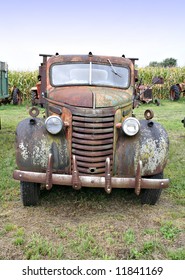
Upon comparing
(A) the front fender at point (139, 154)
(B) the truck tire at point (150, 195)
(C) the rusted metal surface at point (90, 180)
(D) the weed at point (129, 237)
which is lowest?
(D) the weed at point (129, 237)

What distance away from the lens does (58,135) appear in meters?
4.57

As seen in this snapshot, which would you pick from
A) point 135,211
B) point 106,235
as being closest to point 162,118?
point 135,211

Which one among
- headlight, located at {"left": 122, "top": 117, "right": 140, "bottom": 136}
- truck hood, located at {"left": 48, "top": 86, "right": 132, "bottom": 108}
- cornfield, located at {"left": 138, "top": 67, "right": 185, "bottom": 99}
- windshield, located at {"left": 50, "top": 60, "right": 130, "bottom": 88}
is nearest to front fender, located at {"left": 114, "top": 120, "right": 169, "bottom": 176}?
headlight, located at {"left": 122, "top": 117, "right": 140, "bottom": 136}

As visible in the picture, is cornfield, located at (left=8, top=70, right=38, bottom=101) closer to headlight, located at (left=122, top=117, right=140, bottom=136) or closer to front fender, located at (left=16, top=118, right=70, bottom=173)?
front fender, located at (left=16, top=118, right=70, bottom=173)

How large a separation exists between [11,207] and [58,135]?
3.71 ft

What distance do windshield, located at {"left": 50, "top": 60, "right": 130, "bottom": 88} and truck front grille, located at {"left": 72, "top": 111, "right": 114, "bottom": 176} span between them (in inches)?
43.6

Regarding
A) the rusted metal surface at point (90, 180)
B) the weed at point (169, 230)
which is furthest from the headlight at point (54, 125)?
the weed at point (169, 230)

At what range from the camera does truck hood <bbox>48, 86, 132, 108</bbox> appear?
15.3ft

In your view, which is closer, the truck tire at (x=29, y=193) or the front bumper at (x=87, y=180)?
the front bumper at (x=87, y=180)

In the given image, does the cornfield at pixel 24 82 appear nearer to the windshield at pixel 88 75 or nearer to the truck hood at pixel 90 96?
the windshield at pixel 88 75

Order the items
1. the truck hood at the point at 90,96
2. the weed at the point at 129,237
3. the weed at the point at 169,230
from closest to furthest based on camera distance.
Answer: the weed at the point at 129,237
the weed at the point at 169,230
the truck hood at the point at 90,96

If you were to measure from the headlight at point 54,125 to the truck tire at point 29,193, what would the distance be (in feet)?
2.37

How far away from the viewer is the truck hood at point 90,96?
466 centimetres

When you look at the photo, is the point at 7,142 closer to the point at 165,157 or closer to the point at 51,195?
the point at 51,195
